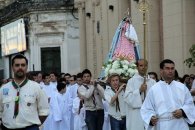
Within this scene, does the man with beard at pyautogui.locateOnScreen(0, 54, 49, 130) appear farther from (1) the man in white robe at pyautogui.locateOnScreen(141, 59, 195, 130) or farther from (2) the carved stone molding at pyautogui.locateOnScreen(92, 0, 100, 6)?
(2) the carved stone molding at pyautogui.locateOnScreen(92, 0, 100, 6)

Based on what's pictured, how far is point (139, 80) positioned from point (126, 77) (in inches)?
107

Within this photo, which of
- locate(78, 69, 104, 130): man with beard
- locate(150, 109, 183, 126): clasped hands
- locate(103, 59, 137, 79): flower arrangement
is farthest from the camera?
locate(78, 69, 104, 130): man with beard

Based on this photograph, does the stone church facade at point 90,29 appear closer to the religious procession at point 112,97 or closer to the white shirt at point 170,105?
the religious procession at point 112,97

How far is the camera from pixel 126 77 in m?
15.0

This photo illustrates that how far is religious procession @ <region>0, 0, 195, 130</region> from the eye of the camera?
916 cm

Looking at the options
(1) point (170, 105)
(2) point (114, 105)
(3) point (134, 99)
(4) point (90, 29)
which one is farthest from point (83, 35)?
(1) point (170, 105)

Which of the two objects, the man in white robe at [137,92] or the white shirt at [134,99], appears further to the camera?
the white shirt at [134,99]

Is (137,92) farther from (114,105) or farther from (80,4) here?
(80,4)

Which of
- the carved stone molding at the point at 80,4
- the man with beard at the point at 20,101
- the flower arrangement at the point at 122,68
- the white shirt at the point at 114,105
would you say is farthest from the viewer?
the carved stone molding at the point at 80,4

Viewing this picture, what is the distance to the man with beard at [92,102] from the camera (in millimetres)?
15156

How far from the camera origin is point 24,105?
359 inches

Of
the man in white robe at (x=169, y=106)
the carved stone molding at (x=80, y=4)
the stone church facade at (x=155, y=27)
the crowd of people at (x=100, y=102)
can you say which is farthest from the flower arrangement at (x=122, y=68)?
the carved stone molding at (x=80, y=4)

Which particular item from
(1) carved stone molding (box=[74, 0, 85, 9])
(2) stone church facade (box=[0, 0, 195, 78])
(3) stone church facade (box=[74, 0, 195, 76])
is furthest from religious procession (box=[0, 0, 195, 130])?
(1) carved stone molding (box=[74, 0, 85, 9])

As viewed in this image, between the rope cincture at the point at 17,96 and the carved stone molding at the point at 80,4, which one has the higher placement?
the carved stone molding at the point at 80,4
